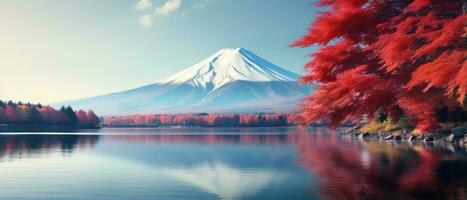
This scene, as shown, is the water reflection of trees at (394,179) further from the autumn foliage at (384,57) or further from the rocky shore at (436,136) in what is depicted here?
the rocky shore at (436,136)

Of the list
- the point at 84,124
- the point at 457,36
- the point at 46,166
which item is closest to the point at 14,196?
the point at 46,166

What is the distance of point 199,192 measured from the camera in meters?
18.8

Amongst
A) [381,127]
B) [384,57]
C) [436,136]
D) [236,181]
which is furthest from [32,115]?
[384,57]

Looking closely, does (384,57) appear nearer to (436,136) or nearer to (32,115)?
(436,136)

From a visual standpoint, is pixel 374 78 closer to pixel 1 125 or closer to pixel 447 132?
pixel 447 132

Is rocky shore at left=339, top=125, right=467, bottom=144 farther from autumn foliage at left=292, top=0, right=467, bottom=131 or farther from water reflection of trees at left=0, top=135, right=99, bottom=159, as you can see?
autumn foliage at left=292, top=0, right=467, bottom=131

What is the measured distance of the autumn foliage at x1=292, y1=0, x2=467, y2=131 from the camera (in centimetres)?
700

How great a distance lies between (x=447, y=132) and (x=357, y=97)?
51.7 metres

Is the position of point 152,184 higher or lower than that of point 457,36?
lower

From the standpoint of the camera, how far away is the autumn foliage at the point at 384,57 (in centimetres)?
700

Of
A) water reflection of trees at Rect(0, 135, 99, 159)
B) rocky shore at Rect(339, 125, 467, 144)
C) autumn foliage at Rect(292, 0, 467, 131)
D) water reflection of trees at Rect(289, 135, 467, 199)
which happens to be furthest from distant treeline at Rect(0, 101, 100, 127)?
autumn foliage at Rect(292, 0, 467, 131)

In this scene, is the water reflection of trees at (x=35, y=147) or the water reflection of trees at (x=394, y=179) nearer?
the water reflection of trees at (x=394, y=179)

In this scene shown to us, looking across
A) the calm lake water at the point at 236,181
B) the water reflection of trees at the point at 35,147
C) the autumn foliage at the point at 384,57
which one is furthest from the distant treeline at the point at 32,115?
the autumn foliage at the point at 384,57

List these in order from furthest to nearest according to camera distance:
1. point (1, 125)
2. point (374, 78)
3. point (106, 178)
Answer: point (1, 125), point (106, 178), point (374, 78)
